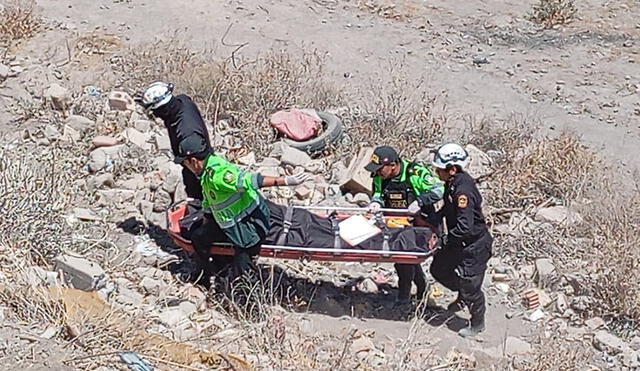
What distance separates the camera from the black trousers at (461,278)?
6.85 m

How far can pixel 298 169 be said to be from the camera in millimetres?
9094

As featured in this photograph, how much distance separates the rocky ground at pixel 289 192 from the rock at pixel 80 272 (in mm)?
16

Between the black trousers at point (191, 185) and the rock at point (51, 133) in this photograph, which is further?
the rock at point (51, 133)

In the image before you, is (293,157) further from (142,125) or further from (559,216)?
(559,216)

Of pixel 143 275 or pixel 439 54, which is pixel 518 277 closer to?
pixel 143 275

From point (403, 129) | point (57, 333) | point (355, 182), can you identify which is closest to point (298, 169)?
point (355, 182)

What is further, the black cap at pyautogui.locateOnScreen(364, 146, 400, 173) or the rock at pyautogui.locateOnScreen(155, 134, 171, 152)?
the rock at pyautogui.locateOnScreen(155, 134, 171, 152)

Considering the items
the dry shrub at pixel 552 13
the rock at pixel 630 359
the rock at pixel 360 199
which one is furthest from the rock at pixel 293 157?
the dry shrub at pixel 552 13

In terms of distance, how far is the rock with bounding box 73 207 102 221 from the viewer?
7.90 m

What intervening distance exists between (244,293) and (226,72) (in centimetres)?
375

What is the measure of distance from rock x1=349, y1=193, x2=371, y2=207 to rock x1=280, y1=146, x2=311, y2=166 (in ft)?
2.33

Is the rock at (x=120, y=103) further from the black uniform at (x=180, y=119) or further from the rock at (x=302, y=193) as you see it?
the black uniform at (x=180, y=119)

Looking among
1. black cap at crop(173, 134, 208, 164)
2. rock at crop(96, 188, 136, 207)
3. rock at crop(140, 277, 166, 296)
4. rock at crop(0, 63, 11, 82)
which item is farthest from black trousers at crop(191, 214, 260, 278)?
rock at crop(0, 63, 11, 82)

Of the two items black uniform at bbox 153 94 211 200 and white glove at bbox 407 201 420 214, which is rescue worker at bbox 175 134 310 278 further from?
white glove at bbox 407 201 420 214
